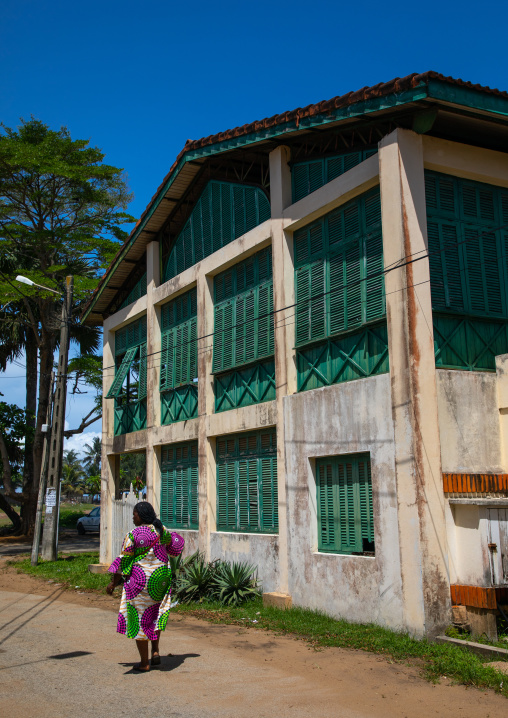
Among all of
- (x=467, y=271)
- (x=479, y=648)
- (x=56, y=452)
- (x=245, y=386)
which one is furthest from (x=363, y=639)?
(x=56, y=452)

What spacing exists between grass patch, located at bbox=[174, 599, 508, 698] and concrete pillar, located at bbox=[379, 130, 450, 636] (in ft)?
1.52

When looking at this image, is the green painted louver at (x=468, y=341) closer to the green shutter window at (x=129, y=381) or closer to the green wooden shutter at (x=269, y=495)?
the green wooden shutter at (x=269, y=495)

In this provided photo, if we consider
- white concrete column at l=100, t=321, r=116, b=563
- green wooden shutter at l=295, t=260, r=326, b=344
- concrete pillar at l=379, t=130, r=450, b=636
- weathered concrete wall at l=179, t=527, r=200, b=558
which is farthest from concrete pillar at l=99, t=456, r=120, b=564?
concrete pillar at l=379, t=130, r=450, b=636

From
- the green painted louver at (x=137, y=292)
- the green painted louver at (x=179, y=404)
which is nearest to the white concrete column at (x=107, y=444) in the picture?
the green painted louver at (x=137, y=292)

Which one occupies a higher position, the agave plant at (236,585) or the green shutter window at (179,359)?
the green shutter window at (179,359)

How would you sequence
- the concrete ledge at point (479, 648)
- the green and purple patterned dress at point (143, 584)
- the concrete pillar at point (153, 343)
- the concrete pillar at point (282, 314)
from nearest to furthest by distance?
1. the green and purple patterned dress at point (143, 584)
2. the concrete ledge at point (479, 648)
3. the concrete pillar at point (282, 314)
4. the concrete pillar at point (153, 343)

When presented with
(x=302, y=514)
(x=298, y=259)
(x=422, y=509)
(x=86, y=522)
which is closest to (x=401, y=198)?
(x=298, y=259)

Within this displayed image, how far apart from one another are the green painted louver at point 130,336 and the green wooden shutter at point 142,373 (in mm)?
294

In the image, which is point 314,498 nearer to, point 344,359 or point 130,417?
point 344,359

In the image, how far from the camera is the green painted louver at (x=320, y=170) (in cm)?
1124

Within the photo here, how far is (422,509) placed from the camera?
8953 mm

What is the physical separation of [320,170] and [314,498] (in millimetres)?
5390

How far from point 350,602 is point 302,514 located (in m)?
1.75

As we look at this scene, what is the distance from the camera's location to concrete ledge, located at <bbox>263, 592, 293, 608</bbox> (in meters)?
11.3
